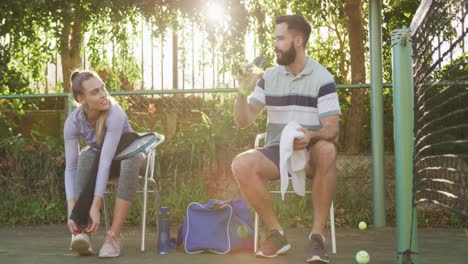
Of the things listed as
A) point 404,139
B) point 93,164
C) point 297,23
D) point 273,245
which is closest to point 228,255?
point 273,245

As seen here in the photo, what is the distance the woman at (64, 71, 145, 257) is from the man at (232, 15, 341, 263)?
2.34 feet

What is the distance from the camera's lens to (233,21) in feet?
24.3

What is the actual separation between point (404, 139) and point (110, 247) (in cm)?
207

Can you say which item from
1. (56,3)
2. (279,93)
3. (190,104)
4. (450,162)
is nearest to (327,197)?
(279,93)

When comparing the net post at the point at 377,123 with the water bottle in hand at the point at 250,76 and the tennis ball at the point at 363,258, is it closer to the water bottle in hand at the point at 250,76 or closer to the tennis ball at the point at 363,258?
the water bottle in hand at the point at 250,76

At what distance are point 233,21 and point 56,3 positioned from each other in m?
1.89

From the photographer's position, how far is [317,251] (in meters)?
4.21

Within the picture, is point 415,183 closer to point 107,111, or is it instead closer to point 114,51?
point 107,111

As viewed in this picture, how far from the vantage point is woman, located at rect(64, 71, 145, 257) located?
4504 millimetres

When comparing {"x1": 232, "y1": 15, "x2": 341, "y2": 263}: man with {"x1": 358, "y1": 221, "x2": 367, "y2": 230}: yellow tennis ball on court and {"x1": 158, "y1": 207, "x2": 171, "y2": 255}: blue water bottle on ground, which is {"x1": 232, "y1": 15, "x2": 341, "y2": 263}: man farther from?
{"x1": 358, "y1": 221, "x2": 367, "y2": 230}: yellow tennis ball on court

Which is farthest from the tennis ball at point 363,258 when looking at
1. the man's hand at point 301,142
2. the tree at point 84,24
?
the tree at point 84,24

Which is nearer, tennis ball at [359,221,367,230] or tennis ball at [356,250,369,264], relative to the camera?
tennis ball at [356,250,369,264]

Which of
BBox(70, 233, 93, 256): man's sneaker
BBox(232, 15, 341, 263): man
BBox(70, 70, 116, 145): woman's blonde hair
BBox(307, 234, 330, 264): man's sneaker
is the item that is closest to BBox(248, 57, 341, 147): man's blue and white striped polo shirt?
BBox(232, 15, 341, 263): man

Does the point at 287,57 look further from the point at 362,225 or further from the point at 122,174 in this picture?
the point at 362,225
